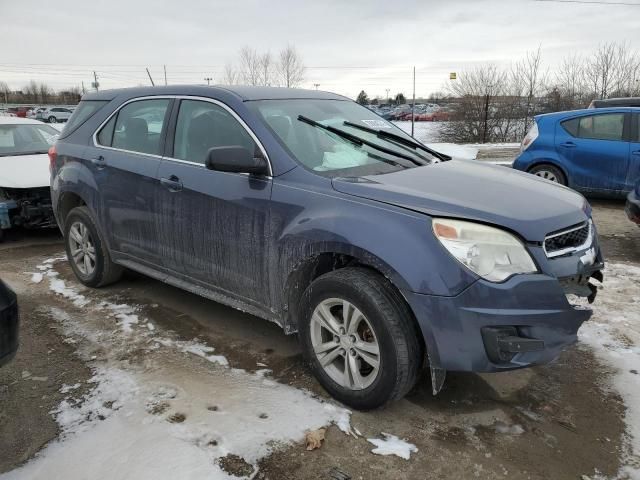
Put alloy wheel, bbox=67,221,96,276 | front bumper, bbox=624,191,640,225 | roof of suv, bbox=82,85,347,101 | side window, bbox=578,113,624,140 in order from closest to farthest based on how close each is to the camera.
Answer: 1. roof of suv, bbox=82,85,347,101
2. alloy wheel, bbox=67,221,96,276
3. front bumper, bbox=624,191,640,225
4. side window, bbox=578,113,624,140

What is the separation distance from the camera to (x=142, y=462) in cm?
252

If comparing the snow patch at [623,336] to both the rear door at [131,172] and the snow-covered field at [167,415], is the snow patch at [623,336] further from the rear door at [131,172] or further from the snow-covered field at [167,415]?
the rear door at [131,172]

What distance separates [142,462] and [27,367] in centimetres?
149

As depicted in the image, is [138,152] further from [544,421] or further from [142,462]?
[544,421]

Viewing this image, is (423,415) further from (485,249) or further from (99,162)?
(99,162)

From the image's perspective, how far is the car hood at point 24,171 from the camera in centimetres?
639

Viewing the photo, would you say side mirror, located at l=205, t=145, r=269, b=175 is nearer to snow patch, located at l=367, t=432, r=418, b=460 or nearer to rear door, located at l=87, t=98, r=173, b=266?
rear door, located at l=87, t=98, r=173, b=266

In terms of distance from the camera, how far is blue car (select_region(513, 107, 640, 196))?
7.86 metres

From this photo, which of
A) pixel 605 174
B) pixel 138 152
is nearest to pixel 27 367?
pixel 138 152

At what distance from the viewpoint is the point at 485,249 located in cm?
256

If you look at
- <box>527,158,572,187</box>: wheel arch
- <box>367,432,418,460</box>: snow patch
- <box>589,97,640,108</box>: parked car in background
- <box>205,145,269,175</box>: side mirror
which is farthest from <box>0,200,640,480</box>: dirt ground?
<box>589,97,640,108</box>: parked car in background

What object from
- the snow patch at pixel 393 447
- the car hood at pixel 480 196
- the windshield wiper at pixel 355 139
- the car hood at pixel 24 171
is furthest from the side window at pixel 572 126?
the car hood at pixel 24 171

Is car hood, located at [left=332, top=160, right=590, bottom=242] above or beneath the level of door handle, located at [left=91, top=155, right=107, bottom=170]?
beneath

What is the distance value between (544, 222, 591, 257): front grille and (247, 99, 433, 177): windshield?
106cm
